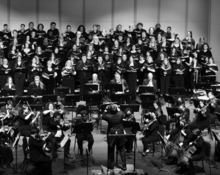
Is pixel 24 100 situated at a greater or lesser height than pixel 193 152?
greater

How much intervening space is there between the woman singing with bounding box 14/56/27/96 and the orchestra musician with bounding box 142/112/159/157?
21.0 ft

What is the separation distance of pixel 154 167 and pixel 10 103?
421 centimetres

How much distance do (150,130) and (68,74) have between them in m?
5.84

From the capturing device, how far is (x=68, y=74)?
16531 millimetres

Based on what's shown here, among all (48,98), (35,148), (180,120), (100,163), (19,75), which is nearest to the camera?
(35,148)

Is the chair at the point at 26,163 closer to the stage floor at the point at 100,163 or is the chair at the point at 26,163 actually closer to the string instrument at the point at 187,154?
the stage floor at the point at 100,163

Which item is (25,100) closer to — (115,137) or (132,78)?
(115,137)

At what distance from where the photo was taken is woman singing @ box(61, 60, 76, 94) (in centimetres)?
1650

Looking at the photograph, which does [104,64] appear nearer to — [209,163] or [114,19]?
[114,19]

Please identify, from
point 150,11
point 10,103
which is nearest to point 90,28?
point 150,11

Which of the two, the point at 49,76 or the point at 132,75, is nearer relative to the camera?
the point at 49,76

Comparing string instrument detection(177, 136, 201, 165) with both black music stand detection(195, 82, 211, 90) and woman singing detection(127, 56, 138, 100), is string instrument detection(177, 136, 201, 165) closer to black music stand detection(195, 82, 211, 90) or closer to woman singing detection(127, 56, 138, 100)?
black music stand detection(195, 82, 211, 90)

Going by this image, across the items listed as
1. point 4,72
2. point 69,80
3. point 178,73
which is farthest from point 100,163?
point 178,73

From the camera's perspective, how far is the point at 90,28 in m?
21.6
